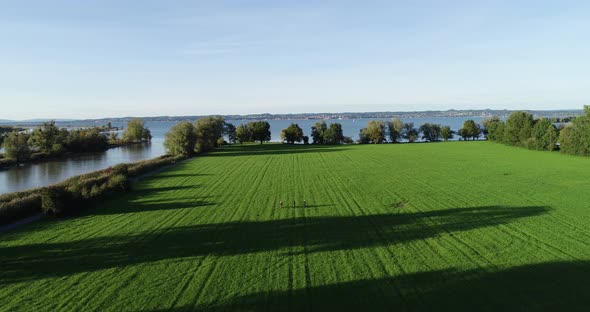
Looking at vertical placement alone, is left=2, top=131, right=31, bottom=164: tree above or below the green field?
above

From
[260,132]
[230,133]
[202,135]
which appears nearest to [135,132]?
[230,133]

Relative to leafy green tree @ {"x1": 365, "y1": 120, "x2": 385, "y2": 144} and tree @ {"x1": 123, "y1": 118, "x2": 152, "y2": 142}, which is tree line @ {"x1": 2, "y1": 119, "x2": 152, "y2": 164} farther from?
leafy green tree @ {"x1": 365, "y1": 120, "x2": 385, "y2": 144}

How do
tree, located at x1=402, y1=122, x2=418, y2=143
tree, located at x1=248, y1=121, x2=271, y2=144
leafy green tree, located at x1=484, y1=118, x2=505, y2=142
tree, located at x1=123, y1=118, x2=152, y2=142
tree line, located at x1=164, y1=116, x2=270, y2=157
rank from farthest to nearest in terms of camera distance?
tree, located at x1=402, y1=122, x2=418, y2=143, tree, located at x1=123, y1=118, x2=152, y2=142, tree, located at x1=248, y1=121, x2=271, y2=144, leafy green tree, located at x1=484, y1=118, x2=505, y2=142, tree line, located at x1=164, y1=116, x2=270, y2=157

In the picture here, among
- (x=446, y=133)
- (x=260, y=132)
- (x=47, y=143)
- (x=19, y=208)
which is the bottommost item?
(x=19, y=208)

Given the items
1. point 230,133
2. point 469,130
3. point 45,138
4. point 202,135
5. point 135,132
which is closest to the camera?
point 45,138

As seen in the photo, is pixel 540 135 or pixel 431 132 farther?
pixel 431 132

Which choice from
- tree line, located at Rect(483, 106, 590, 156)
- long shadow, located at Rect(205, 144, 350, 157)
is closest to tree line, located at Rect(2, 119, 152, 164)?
long shadow, located at Rect(205, 144, 350, 157)

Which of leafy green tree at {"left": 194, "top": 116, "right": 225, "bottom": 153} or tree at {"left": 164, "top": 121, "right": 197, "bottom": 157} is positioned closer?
tree at {"left": 164, "top": 121, "right": 197, "bottom": 157}

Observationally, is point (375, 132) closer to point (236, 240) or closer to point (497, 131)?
point (497, 131)
